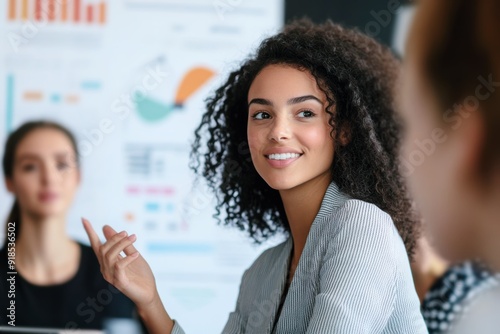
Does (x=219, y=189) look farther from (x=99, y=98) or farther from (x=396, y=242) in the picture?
(x=99, y=98)

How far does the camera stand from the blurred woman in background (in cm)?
303

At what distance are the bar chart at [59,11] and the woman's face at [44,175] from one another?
1.71 ft

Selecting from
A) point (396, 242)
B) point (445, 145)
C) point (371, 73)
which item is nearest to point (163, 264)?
point (371, 73)

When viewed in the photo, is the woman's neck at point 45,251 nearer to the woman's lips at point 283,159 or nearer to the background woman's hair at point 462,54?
the woman's lips at point 283,159

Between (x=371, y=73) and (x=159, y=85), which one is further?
(x=159, y=85)

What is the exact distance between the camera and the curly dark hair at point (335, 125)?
5.66ft

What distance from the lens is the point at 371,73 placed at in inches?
74.9

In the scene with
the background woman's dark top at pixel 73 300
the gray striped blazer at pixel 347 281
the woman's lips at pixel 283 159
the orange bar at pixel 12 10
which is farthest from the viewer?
the orange bar at pixel 12 10

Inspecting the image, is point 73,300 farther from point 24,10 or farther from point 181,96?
point 24,10

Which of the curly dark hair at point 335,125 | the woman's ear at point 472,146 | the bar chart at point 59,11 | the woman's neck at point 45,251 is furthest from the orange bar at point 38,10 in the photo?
the woman's ear at point 472,146

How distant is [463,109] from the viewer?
82cm

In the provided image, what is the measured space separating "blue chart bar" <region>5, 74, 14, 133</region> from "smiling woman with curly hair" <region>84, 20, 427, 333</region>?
4.84 feet

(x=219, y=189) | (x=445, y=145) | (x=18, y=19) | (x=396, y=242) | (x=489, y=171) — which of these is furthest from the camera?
(x=18, y=19)

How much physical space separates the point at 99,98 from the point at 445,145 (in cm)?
243
